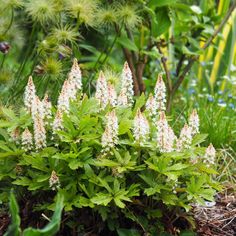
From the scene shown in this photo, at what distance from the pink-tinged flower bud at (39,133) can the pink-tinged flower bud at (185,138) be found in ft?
2.00

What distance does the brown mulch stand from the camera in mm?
3232

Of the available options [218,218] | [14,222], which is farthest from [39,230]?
[218,218]

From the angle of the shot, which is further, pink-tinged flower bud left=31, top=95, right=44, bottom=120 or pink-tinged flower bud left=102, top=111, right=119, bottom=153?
pink-tinged flower bud left=31, top=95, right=44, bottom=120

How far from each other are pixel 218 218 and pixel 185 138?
2.58 feet

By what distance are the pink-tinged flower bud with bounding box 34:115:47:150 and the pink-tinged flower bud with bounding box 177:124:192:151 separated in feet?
2.00

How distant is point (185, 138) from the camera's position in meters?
2.80

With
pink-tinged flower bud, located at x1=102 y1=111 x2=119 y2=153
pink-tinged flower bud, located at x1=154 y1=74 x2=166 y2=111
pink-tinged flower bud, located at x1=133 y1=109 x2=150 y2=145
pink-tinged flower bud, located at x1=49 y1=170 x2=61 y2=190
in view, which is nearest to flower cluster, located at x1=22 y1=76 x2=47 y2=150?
pink-tinged flower bud, located at x1=49 y1=170 x2=61 y2=190

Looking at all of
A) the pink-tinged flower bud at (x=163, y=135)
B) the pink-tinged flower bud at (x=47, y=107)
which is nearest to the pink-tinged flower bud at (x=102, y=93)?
the pink-tinged flower bud at (x=47, y=107)

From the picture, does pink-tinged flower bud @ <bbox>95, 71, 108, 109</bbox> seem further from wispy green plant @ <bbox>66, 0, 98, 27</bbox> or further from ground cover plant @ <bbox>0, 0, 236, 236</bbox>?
wispy green plant @ <bbox>66, 0, 98, 27</bbox>

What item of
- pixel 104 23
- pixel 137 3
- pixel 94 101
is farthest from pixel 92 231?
pixel 137 3

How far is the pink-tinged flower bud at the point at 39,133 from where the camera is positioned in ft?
8.98

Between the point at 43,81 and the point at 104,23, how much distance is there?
53cm

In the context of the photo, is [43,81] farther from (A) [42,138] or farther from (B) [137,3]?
(A) [42,138]

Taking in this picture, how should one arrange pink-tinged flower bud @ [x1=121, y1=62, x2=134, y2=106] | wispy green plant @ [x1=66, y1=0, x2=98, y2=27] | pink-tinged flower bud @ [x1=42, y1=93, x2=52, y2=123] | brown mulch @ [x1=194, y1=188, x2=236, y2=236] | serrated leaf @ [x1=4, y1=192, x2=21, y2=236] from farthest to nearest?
wispy green plant @ [x1=66, y1=0, x2=98, y2=27] → brown mulch @ [x1=194, y1=188, x2=236, y2=236] → pink-tinged flower bud @ [x1=121, y1=62, x2=134, y2=106] → pink-tinged flower bud @ [x1=42, y1=93, x2=52, y2=123] → serrated leaf @ [x1=4, y1=192, x2=21, y2=236]
